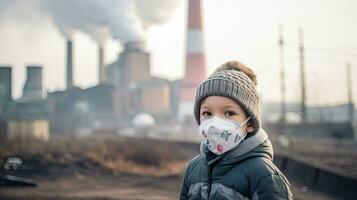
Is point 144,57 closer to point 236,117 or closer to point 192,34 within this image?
point 192,34

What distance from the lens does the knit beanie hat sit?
2262 mm

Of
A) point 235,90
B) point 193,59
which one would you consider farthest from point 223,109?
point 193,59

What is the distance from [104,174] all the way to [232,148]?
1253cm

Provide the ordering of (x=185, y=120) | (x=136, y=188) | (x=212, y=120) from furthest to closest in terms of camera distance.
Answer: (x=185, y=120) < (x=136, y=188) < (x=212, y=120)

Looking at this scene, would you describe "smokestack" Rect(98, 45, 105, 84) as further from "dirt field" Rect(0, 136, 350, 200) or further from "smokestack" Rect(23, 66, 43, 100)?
"dirt field" Rect(0, 136, 350, 200)

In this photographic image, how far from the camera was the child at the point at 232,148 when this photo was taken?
211cm

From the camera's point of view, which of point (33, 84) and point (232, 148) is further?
point (33, 84)

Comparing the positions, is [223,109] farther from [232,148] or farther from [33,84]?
[33,84]

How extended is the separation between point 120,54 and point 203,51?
1228 centimetres

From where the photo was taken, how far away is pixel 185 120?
1917 inches

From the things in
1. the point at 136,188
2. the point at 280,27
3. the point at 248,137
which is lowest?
the point at 136,188

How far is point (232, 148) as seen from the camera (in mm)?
2232

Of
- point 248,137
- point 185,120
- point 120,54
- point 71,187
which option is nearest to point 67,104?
point 120,54

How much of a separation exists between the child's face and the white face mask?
0.03 m
